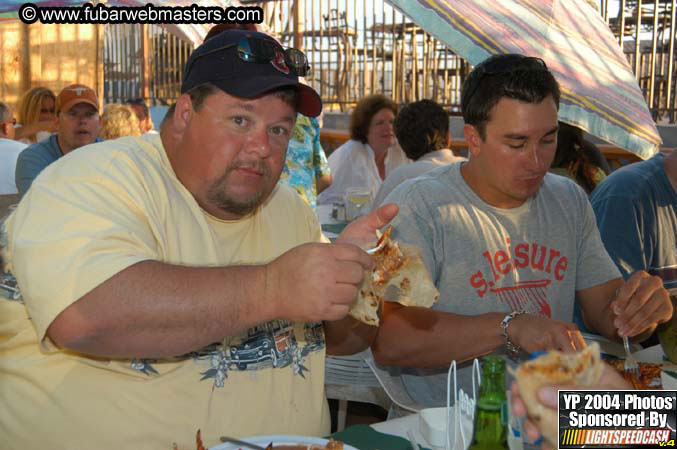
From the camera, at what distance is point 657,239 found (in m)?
3.32

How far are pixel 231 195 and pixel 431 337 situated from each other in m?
0.89

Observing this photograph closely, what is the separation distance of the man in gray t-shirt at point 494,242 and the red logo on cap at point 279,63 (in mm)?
816

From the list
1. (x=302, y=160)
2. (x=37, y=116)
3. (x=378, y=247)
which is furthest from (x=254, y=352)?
(x=37, y=116)

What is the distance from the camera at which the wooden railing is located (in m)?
7.17

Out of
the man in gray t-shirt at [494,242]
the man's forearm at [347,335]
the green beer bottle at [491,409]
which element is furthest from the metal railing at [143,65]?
the green beer bottle at [491,409]

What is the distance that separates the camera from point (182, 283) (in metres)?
1.49

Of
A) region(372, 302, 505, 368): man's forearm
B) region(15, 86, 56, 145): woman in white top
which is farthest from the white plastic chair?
region(15, 86, 56, 145): woman in white top

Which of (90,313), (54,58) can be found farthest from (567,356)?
(54,58)

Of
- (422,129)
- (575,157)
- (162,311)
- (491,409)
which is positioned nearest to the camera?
(491,409)

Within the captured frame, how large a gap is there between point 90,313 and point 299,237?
Result: 878mm

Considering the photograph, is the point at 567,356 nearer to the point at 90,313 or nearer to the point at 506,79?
the point at 90,313

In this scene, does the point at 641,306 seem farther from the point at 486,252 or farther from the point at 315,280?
the point at 315,280

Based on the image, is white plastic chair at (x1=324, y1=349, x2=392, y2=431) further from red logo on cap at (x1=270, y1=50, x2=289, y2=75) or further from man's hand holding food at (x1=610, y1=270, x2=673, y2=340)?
red logo on cap at (x1=270, y1=50, x2=289, y2=75)

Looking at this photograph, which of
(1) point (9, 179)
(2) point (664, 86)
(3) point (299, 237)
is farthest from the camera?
(2) point (664, 86)
